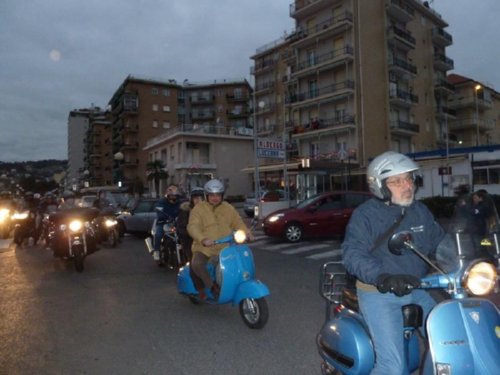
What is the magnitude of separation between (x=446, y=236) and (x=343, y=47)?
1543 inches

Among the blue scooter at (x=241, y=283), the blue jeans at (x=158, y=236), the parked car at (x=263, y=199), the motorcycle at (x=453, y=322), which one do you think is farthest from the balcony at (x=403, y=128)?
the motorcycle at (x=453, y=322)

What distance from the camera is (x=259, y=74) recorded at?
55906 mm

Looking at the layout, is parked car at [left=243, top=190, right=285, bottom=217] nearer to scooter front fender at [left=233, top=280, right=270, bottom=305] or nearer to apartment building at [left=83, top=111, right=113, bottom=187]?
scooter front fender at [left=233, top=280, right=270, bottom=305]

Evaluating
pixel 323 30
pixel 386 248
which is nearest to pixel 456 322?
pixel 386 248

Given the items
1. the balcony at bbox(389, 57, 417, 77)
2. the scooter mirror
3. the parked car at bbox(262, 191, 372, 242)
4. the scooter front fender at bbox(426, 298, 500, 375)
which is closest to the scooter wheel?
the scooter front fender at bbox(426, 298, 500, 375)

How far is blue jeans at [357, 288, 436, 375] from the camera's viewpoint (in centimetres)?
244

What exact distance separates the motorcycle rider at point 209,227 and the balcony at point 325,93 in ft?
113

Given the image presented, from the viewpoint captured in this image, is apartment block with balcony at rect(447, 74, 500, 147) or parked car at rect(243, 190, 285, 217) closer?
parked car at rect(243, 190, 285, 217)

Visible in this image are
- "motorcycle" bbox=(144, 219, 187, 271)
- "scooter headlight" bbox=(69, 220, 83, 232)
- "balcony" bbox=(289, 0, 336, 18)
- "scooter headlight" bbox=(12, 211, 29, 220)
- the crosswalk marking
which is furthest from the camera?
"balcony" bbox=(289, 0, 336, 18)

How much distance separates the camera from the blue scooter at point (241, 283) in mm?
4875

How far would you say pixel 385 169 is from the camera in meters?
2.64

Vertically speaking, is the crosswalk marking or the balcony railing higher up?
the balcony railing

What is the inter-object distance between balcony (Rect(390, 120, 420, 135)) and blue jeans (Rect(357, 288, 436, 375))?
39677mm

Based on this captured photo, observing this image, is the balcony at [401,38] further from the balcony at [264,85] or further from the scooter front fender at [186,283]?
the scooter front fender at [186,283]
